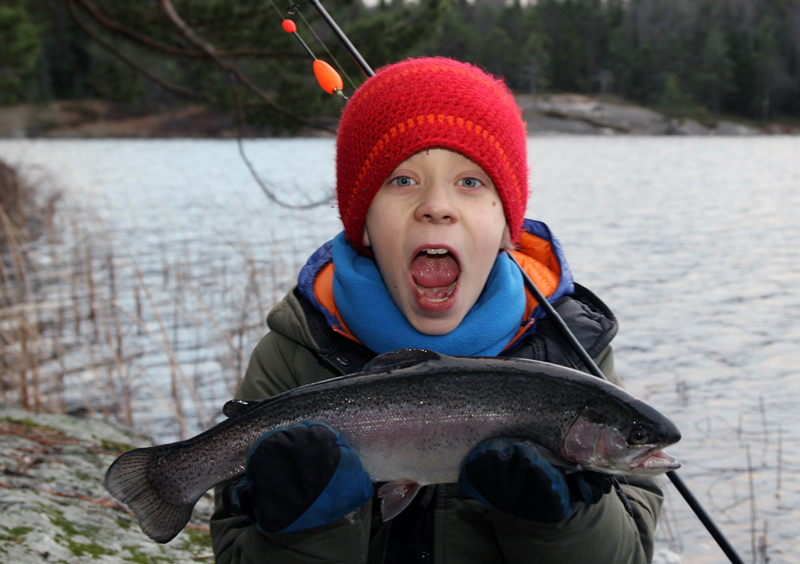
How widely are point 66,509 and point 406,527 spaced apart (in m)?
1.79

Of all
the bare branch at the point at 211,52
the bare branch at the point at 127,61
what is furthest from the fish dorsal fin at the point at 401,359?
the bare branch at the point at 127,61

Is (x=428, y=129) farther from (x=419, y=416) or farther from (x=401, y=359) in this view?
(x=419, y=416)

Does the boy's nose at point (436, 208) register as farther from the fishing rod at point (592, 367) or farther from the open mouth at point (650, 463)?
the open mouth at point (650, 463)

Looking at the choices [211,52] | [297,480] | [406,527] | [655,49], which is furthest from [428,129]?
[655,49]

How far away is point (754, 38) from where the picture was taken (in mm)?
86188

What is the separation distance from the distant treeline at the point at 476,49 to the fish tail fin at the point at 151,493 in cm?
632

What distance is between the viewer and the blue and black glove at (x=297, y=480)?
1704 millimetres

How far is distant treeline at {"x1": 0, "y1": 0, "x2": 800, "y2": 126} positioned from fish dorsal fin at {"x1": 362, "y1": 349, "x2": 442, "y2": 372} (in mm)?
6213

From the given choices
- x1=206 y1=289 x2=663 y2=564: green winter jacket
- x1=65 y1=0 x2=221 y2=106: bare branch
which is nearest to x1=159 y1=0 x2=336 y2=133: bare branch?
x1=65 y1=0 x2=221 y2=106: bare branch

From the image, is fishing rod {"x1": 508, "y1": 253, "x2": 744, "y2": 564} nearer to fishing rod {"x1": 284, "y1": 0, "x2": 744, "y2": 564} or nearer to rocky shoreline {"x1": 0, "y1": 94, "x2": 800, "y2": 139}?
fishing rod {"x1": 284, "y1": 0, "x2": 744, "y2": 564}

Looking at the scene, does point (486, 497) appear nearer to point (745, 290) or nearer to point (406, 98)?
point (406, 98)

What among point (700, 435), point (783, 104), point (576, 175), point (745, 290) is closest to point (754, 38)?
point (783, 104)

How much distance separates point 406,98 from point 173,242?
1483 cm

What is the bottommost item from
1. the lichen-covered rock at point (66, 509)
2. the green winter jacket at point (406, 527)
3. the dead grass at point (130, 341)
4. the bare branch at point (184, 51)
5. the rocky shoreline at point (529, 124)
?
the rocky shoreline at point (529, 124)
